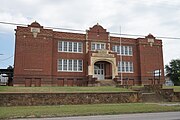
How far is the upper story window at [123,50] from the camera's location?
→ 4300 cm

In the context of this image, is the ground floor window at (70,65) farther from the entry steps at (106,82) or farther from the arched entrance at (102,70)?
the entry steps at (106,82)

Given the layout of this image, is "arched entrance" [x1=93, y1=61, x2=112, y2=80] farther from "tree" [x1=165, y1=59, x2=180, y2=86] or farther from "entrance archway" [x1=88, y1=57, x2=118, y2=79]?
"tree" [x1=165, y1=59, x2=180, y2=86]

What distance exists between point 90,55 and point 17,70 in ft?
40.1

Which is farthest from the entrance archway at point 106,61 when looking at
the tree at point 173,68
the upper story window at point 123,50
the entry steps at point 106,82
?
the tree at point 173,68

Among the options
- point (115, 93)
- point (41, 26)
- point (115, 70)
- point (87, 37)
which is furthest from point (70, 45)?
point (115, 93)

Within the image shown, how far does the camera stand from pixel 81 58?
Answer: 132 feet

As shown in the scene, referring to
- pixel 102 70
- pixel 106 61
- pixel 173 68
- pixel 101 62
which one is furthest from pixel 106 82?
pixel 173 68

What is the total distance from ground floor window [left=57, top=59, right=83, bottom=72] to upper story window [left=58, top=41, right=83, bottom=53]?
73.4 inches

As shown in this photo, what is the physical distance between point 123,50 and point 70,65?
36.5 feet

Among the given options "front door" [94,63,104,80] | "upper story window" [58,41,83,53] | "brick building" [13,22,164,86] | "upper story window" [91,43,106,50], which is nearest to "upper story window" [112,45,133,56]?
"brick building" [13,22,164,86]

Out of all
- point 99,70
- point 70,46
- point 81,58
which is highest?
point 70,46

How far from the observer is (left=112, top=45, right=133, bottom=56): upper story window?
4300 cm

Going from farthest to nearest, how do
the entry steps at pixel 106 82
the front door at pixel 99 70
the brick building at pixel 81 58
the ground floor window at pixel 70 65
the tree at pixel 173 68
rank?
the tree at pixel 173 68 < the front door at pixel 99 70 < the ground floor window at pixel 70 65 < the brick building at pixel 81 58 < the entry steps at pixel 106 82

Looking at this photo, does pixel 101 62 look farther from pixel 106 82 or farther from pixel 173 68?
pixel 173 68
